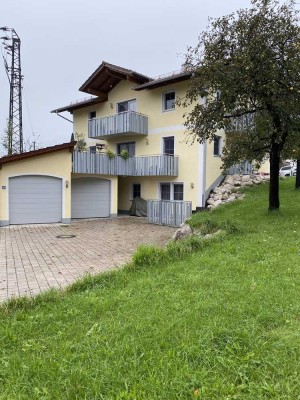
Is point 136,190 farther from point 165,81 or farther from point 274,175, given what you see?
point 274,175

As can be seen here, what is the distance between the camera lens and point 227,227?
8016mm

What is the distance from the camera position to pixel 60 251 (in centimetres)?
938

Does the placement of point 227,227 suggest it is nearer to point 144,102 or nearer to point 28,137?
point 144,102

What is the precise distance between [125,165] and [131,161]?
502mm

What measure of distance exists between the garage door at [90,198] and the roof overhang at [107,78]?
6814mm

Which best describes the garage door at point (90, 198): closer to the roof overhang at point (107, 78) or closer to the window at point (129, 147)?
the window at point (129, 147)

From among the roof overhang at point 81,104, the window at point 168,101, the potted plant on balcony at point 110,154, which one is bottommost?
the potted plant on balcony at point 110,154

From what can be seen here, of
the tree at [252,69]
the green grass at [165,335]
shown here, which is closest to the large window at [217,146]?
the tree at [252,69]

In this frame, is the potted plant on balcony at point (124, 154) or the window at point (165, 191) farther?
the window at point (165, 191)

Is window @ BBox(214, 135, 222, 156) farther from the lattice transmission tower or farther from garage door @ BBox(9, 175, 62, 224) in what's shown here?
the lattice transmission tower

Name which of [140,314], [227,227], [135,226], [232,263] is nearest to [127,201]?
[135,226]

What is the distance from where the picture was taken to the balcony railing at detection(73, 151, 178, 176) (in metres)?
17.2

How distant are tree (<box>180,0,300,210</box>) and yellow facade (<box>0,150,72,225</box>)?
346 inches

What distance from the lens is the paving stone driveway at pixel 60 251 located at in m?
6.27
